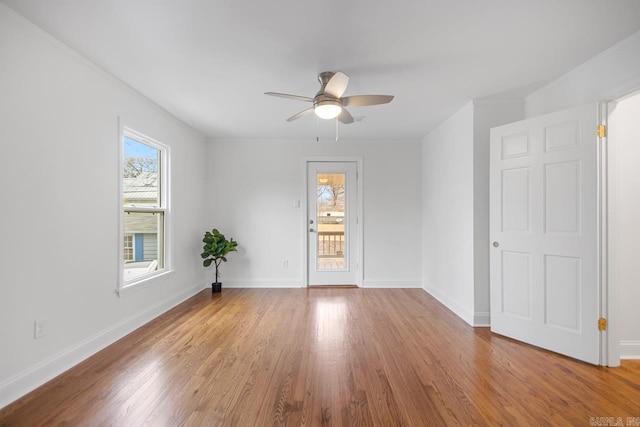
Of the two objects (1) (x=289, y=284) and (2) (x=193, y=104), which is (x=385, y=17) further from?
(1) (x=289, y=284)

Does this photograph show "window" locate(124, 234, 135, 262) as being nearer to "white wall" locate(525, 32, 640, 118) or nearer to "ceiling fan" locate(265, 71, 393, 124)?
"ceiling fan" locate(265, 71, 393, 124)

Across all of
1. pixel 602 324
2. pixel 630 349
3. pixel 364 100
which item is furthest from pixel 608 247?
pixel 364 100

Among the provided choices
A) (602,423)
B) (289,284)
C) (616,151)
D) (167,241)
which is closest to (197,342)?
(167,241)

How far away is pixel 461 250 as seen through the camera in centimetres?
360

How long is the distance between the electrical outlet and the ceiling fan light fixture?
2.53 metres

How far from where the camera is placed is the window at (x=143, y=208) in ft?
10.3

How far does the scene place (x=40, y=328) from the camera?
2057mm

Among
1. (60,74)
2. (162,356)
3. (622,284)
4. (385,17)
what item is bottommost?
(162,356)

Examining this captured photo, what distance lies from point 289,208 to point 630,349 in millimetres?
4136

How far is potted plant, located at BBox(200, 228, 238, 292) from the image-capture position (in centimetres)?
453

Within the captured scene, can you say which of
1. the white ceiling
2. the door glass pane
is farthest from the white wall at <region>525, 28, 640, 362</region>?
the door glass pane

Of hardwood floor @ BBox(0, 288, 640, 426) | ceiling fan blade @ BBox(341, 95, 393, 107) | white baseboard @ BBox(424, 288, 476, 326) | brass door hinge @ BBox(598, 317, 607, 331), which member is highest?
ceiling fan blade @ BBox(341, 95, 393, 107)

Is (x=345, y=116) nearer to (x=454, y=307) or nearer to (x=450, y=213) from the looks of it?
(x=450, y=213)

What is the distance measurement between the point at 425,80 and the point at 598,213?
1.76 meters
